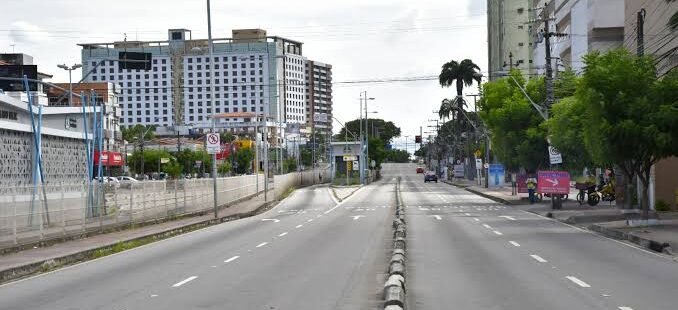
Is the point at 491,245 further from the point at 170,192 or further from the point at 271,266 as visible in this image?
the point at 170,192

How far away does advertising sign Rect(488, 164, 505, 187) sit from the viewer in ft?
274

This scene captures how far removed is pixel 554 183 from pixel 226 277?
2826cm

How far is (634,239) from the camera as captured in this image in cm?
2558

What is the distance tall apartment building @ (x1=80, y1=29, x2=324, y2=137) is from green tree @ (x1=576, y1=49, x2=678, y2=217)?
1684 centimetres

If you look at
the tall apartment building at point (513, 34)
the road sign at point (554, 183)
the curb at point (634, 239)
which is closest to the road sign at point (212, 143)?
the road sign at point (554, 183)

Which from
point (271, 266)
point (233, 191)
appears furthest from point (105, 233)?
point (233, 191)

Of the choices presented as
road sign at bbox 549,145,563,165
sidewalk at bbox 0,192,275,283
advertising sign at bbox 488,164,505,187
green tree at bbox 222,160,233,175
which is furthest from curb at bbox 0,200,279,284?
green tree at bbox 222,160,233,175

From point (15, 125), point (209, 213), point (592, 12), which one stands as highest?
point (592, 12)

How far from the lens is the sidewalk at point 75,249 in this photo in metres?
19.5

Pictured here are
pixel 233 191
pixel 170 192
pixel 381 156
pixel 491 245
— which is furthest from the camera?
pixel 381 156

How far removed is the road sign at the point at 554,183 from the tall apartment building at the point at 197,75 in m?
16.3

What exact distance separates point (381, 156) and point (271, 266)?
15279 centimetres

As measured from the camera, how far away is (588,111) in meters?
30.4

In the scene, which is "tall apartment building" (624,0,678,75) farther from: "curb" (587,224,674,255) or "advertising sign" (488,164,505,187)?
"advertising sign" (488,164,505,187)
